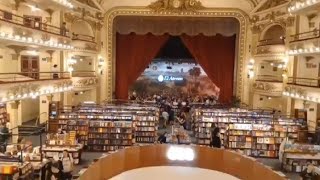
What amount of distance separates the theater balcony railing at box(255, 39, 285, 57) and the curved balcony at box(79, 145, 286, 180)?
8.82m

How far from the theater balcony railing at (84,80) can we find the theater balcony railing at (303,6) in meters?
10.8

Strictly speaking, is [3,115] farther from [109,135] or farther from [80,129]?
[109,135]

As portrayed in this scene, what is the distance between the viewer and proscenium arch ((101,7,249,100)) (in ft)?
72.5

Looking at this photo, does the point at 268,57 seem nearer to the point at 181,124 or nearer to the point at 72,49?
the point at 181,124

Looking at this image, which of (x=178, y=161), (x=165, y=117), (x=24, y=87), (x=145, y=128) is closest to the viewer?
(x=178, y=161)

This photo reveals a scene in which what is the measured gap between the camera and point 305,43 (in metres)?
15.6

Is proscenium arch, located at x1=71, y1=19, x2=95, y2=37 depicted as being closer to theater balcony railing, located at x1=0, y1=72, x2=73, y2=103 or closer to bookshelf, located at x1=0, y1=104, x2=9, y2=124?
theater balcony railing, located at x1=0, y1=72, x2=73, y2=103

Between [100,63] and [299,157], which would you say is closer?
[299,157]

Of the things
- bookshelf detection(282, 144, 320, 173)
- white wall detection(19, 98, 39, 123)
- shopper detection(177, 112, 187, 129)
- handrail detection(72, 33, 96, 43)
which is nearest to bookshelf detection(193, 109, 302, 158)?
bookshelf detection(282, 144, 320, 173)

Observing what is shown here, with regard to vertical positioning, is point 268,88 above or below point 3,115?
above

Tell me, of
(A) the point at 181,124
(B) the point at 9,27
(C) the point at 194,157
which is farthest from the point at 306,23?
(B) the point at 9,27

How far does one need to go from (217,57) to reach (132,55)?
513cm

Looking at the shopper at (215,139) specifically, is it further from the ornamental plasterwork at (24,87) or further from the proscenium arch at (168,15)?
the proscenium arch at (168,15)

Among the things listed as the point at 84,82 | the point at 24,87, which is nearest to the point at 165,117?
the point at 84,82
